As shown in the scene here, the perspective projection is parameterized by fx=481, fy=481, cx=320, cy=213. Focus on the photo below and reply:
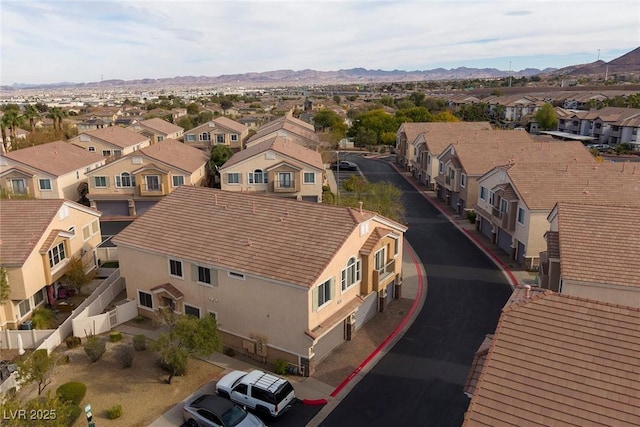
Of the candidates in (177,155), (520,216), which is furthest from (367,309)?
(177,155)

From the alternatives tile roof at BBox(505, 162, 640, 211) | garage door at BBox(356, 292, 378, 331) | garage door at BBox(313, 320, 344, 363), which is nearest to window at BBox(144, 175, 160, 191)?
garage door at BBox(356, 292, 378, 331)

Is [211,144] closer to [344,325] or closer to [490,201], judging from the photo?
[490,201]

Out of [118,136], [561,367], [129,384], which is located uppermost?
[118,136]

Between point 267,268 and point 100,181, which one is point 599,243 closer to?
point 267,268

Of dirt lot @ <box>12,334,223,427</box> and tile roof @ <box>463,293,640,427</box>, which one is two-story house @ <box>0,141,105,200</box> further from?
tile roof @ <box>463,293,640,427</box>

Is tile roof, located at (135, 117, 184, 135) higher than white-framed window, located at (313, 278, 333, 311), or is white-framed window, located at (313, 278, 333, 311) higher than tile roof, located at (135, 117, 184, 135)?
tile roof, located at (135, 117, 184, 135)

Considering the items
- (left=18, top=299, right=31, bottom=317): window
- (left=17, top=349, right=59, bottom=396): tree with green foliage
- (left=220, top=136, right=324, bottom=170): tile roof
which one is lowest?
(left=18, top=299, right=31, bottom=317): window

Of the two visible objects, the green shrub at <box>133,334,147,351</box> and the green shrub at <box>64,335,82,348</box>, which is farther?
the green shrub at <box>64,335,82,348</box>
